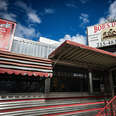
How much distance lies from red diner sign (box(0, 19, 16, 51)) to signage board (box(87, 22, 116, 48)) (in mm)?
8850

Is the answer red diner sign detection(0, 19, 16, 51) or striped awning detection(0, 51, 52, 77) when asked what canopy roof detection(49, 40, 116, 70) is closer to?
striped awning detection(0, 51, 52, 77)

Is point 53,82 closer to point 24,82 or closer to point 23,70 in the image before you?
point 24,82

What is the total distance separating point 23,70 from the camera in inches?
156

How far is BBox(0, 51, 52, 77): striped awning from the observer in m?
3.74

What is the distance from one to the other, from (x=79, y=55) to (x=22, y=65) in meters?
2.84

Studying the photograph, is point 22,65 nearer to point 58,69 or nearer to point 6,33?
point 58,69

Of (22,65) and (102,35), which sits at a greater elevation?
(102,35)

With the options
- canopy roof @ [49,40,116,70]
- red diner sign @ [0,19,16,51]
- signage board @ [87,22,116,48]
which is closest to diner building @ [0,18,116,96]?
canopy roof @ [49,40,116,70]

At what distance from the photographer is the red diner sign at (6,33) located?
22.5 feet

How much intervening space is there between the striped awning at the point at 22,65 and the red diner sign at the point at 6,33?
2.94m

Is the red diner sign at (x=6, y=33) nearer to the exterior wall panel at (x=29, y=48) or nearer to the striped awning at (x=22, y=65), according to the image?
the exterior wall panel at (x=29, y=48)

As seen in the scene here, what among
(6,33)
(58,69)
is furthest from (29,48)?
(6,33)

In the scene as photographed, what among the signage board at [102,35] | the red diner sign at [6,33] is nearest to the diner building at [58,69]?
the red diner sign at [6,33]

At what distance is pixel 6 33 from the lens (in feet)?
25.6
